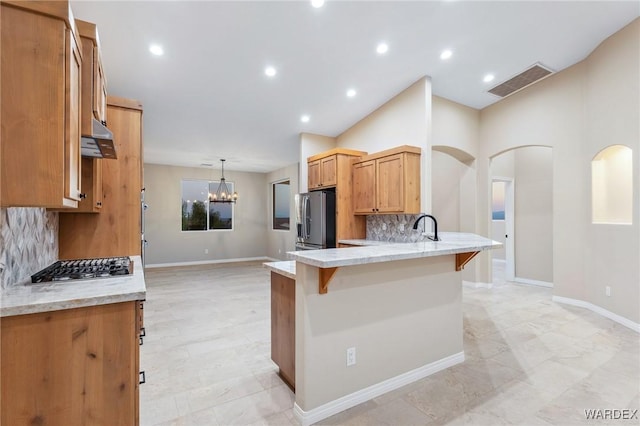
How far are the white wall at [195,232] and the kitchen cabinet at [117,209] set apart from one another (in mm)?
6167

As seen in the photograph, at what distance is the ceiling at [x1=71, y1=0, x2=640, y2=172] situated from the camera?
10.0 feet

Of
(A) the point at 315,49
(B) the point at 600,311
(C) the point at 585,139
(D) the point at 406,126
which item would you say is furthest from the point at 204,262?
(C) the point at 585,139

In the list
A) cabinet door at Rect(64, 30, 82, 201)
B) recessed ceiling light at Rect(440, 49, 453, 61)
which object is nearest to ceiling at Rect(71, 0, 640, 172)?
recessed ceiling light at Rect(440, 49, 453, 61)

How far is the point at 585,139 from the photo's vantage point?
446cm

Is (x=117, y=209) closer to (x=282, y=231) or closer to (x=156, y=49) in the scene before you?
(x=156, y=49)

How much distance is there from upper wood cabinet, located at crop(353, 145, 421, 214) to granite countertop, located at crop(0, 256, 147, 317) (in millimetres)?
3538

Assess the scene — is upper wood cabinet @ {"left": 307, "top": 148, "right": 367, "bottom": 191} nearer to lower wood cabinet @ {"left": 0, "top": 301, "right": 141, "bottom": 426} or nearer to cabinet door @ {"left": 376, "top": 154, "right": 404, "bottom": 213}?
cabinet door @ {"left": 376, "top": 154, "right": 404, "bottom": 213}

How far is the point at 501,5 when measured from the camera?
319 cm

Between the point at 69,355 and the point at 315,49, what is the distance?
3.64m

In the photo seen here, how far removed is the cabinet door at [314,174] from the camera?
5484 mm

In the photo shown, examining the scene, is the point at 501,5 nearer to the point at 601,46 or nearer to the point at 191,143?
the point at 601,46

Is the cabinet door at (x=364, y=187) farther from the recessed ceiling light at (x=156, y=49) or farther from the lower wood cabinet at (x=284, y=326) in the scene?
the recessed ceiling light at (x=156, y=49)

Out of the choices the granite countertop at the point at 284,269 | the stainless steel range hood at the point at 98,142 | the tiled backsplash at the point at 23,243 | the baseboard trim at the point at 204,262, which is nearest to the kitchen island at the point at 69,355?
the tiled backsplash at the point at 23,243

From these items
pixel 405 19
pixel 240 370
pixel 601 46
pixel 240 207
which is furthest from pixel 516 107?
pixel 240 207
